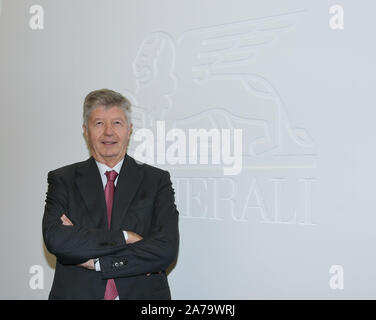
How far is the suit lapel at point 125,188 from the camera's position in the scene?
2992mm

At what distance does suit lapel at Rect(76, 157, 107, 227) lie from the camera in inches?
A: 117

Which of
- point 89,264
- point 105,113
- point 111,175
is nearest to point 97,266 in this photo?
point 89,264

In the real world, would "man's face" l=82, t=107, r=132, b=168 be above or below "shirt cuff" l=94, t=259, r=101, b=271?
above

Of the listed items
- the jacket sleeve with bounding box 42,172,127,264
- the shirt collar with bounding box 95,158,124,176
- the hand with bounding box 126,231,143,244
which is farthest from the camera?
the shirt collar with bounding box 95,158,124,176

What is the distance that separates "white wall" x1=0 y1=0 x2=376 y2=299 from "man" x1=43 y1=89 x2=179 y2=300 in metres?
0.61

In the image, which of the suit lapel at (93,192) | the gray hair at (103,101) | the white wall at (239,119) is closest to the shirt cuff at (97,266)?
the suit lapel at (93,192)

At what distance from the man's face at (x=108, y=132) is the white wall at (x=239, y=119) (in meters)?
0.67

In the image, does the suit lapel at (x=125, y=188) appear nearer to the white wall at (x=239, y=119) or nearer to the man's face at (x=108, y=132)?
the man's face at (x=108, y=132)

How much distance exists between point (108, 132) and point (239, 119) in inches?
34.1

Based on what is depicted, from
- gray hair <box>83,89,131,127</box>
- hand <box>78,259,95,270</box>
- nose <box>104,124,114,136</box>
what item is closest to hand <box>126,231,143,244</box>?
hand <box>78,259,95,270</box>

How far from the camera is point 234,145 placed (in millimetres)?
3463

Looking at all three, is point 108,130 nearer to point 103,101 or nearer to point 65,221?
point 103,101

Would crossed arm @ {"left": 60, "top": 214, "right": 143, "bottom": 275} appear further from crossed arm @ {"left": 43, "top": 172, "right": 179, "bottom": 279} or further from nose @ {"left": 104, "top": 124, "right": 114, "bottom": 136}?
nose @ {"left": 104, "top": 124, "right": 114, "bottom": 136}

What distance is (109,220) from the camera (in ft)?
9.82
